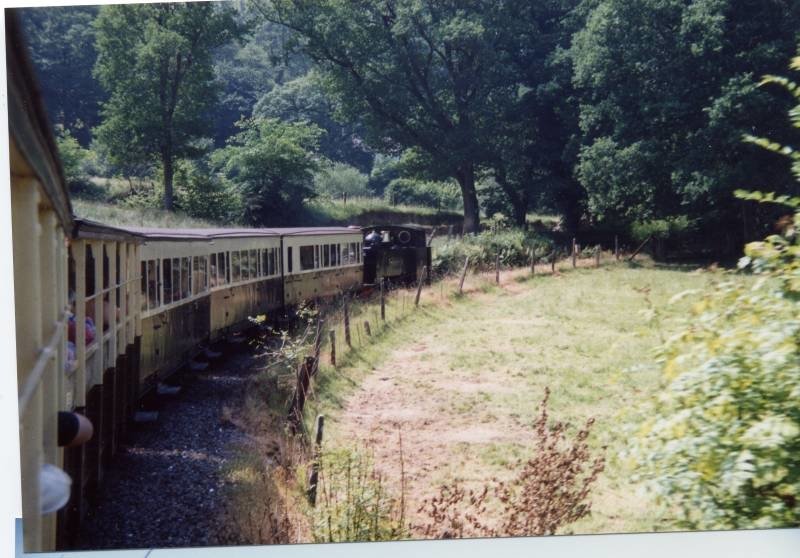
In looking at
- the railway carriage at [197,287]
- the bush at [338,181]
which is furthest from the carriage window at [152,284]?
the bush at [338,181]

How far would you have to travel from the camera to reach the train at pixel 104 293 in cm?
336

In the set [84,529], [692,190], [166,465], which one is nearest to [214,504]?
[166,465]

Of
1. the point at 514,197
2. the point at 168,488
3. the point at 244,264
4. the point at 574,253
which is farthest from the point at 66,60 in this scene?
the point at 574,253

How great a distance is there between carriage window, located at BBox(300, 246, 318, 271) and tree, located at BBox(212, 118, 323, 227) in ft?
1.48

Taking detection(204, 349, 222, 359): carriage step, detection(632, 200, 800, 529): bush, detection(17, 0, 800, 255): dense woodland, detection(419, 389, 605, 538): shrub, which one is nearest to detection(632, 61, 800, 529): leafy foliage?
detection(632, 200, 800, 529): bush

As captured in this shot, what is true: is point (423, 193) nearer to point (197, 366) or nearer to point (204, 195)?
point (204, 195)

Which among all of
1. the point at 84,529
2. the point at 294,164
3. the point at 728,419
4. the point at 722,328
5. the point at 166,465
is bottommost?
the point at 84,529

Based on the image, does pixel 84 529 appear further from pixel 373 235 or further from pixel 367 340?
pixel 373 235

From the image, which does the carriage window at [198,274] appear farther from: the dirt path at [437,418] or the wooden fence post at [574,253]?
the wooden fence post at [574,253]

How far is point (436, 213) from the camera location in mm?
4680

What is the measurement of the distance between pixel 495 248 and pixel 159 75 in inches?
83.3

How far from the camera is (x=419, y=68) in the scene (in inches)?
180

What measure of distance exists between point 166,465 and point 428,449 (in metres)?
1.33

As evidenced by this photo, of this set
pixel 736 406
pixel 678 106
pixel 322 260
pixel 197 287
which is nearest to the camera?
pixel 736 406
